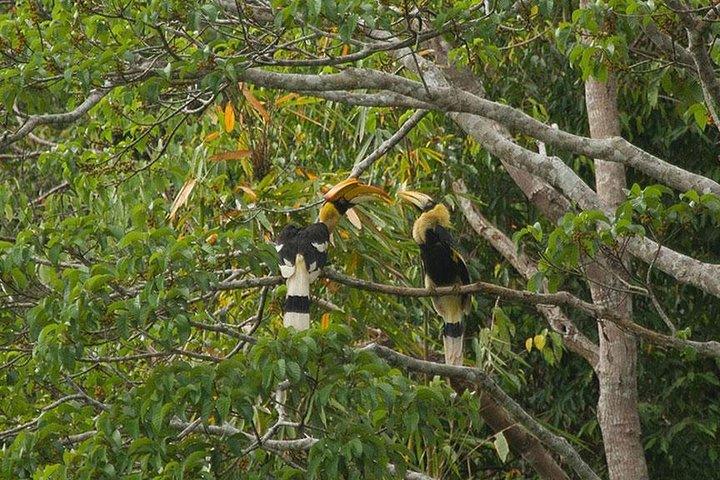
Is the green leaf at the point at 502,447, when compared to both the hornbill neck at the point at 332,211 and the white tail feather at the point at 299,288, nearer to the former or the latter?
the white tail feather at the point at 299,288

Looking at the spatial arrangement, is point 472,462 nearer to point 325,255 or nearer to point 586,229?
point 325,255

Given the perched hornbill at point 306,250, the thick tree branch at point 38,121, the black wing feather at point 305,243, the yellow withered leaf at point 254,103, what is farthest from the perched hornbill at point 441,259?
the thick tree branch at point 38,121

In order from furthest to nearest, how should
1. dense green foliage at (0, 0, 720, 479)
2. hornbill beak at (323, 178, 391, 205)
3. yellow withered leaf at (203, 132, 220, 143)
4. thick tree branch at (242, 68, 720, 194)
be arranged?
yellow withered leaf at (203, 132, 220, 143)
hornbill beak at (323, 178, 391, 205)
thick tree branch at (242, 68, 720, 194)
dense green foliage at (0, 0, 720, 479)

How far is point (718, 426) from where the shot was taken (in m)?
7.34

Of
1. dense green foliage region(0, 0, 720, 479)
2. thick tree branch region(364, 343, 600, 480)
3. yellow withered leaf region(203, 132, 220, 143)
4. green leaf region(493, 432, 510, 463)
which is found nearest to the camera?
dense green foliage region(0, 0, 720, 479)

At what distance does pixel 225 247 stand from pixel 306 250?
1065 mm

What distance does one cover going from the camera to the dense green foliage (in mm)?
3854

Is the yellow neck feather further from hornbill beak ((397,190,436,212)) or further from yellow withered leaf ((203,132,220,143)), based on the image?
yellow withered leaf ((203,132,220,143))

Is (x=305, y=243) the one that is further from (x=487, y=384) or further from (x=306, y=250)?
(x=487, y=384)

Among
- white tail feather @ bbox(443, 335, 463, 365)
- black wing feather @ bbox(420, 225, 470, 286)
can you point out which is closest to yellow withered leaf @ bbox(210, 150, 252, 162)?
black wing feather @ bbox(420, 225, 470, 286)

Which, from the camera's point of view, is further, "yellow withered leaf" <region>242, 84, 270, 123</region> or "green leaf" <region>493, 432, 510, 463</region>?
"yellow withered leaf" <region>242, 84, 270, 123</region>

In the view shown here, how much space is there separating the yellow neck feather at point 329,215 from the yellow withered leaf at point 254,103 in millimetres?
644

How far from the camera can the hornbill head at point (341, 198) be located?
17.9 ft

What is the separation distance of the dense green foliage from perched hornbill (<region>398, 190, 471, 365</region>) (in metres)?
0.09
